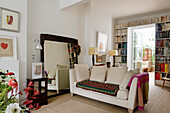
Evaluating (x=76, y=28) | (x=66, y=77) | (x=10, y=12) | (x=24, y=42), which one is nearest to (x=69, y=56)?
(x=66, y=77)

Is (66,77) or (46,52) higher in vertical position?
(46,52)

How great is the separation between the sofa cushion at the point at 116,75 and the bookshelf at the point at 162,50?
301cm

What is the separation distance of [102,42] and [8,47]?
12.1 ft

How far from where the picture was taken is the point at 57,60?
12.9 feet

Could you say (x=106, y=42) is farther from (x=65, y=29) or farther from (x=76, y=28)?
(x=65, y=29)

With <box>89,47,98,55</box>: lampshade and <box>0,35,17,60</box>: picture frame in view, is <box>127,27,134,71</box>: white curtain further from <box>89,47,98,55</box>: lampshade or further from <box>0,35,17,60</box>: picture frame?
<box>0,35,17,60</box>: picture frame

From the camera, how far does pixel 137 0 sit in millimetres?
4609

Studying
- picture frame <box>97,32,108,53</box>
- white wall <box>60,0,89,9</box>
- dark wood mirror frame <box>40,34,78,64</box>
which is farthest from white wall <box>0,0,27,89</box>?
picture frame <box>97,32,108,53</box>

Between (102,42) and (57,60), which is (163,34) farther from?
(57,60)

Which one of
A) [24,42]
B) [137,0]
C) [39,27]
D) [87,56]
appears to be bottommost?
[87,56]

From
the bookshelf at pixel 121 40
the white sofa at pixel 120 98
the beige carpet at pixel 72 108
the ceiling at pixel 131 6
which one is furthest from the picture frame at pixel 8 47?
the bookshelf at pixel 121 40

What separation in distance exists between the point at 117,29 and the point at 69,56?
3.61 m

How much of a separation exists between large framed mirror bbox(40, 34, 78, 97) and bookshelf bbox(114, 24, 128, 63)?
10.4 ft

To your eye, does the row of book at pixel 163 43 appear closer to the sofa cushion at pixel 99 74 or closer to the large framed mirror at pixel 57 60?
the sofa cushion at pixel 99 74
